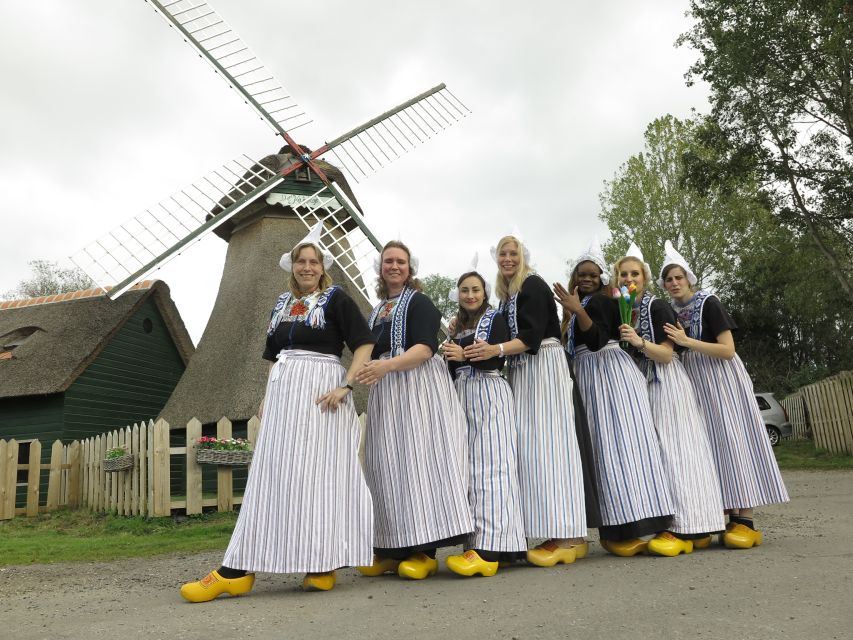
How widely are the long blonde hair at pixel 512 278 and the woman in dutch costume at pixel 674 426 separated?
662mm

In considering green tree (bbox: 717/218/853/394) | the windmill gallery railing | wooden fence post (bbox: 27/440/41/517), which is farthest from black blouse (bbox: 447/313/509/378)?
green tree (bbox: 717/218/853/394)

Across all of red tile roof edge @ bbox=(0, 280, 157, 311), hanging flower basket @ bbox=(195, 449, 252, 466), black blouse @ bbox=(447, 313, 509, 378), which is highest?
red tile roof edge @ bbox=(0, 280, 157, 311)

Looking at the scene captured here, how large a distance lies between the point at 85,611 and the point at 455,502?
1868 mm

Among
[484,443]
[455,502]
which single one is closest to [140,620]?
[455,502]

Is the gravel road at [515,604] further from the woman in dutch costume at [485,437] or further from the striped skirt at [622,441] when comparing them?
the striped skirt at [622,441]

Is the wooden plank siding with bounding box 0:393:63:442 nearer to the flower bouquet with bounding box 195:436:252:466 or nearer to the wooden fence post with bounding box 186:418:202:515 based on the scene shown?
the wooden fence post with bounding box 186:418:202:515

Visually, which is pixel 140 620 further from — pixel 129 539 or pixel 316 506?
pixel 129 539

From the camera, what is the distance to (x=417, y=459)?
12.8 feet

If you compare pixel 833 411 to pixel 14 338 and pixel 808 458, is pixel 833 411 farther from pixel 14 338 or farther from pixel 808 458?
pixel 14 338

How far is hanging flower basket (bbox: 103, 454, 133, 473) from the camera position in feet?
27.0

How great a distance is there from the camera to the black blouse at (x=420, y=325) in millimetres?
3956

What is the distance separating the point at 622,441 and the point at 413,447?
1.27 metres

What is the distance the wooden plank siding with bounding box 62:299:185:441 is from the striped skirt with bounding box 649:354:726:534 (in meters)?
10.2

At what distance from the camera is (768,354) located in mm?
24141
